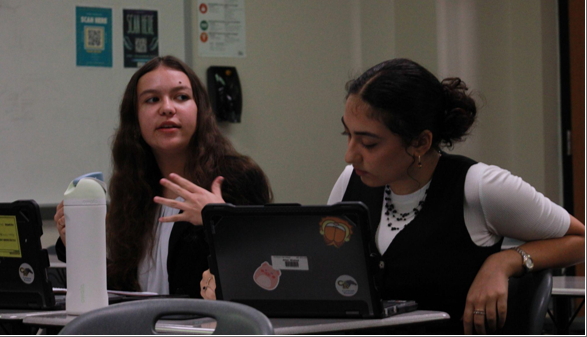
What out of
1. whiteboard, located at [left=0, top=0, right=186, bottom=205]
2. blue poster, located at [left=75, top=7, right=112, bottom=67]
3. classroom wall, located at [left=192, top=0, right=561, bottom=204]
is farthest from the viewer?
classroom wall, located at [left=192, top=0, right=561, bottom=204]

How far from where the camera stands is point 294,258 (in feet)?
4.32

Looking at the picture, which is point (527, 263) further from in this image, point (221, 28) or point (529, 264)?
point (221, 28)

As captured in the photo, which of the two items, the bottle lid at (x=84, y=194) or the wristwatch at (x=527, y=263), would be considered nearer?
the bottle lid at (x=84, y=194)

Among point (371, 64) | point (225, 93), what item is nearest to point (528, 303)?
point (225, 93)

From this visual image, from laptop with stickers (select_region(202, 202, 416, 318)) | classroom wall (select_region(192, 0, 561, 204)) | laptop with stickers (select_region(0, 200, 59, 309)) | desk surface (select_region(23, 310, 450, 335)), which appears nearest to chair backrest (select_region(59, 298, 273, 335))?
desk surface (select_region(23, 310, 450, 335))

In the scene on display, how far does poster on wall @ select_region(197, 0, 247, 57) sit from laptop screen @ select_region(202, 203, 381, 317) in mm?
2467

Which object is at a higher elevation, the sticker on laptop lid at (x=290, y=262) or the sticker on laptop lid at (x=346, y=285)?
the sticker on laptop lid at (x=290, y=262)

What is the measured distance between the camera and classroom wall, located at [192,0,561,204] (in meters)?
3.85

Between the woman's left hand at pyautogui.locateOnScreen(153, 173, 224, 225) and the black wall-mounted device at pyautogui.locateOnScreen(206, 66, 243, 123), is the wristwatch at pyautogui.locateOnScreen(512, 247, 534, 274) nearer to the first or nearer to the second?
the woman's left hand at pyautogui.locateOnScreen(153, 173, 224, 225)

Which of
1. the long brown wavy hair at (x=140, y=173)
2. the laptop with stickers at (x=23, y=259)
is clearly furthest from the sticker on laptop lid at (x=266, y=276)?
the long brown wavy hair at (x=140, y=173)

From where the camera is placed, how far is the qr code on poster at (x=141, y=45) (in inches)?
139

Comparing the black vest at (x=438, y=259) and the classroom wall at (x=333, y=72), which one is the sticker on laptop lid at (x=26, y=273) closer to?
the black vest at (x=438, y=259)

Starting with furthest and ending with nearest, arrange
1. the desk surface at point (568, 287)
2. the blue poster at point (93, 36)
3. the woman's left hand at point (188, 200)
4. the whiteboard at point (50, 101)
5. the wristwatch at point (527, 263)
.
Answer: the blue poster at point (93, 36), the whiteboard at point (50, 101), the desk surface at point (568, 287), the woman's left hand at point (188, 200), the wristwatch at point (527, 263)

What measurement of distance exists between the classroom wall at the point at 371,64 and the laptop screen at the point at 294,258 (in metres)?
2.42
